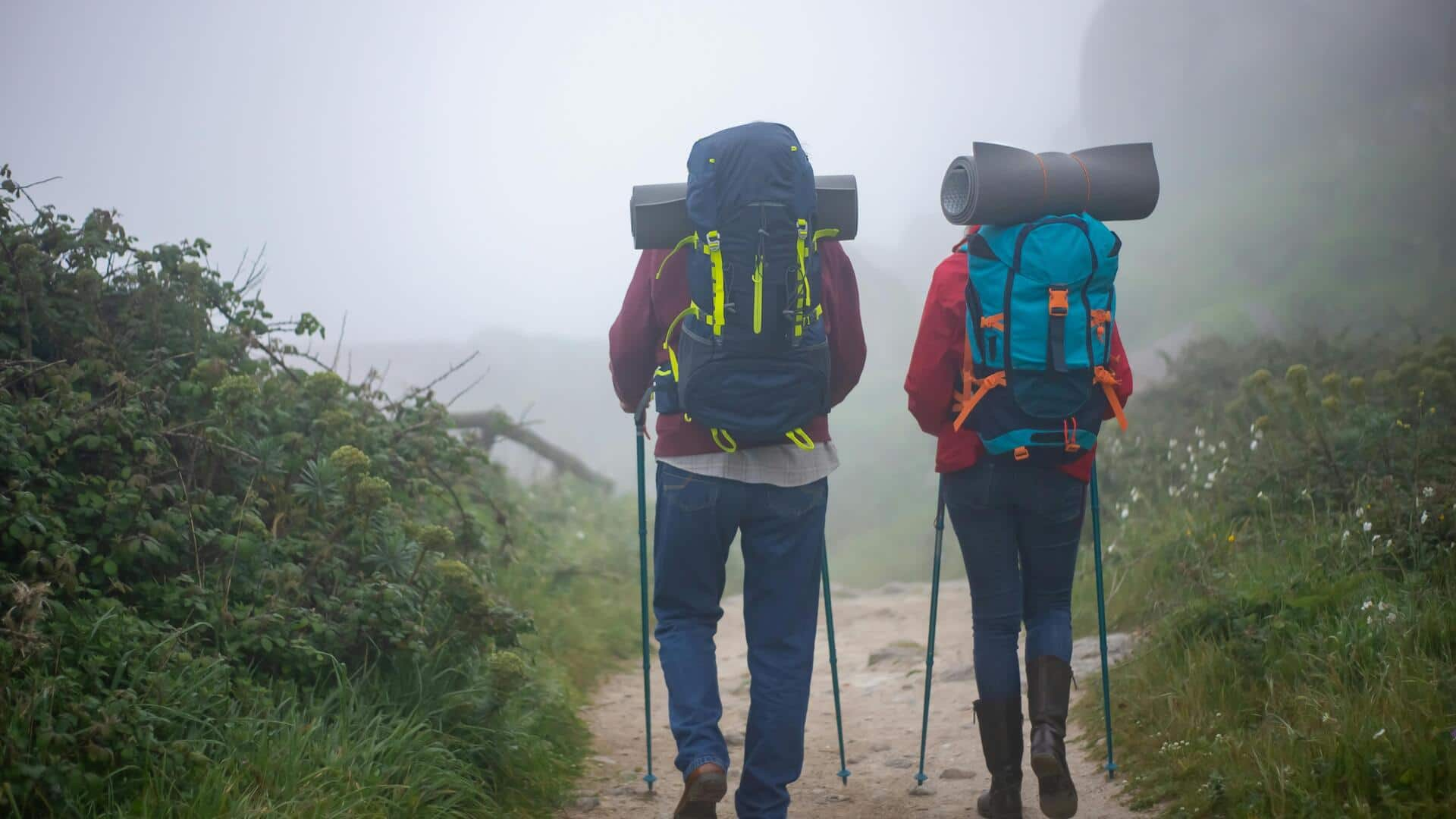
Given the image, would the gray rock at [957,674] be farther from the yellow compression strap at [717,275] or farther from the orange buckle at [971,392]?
the yellow compression strap at [717,275]

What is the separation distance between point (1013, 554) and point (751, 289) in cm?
140

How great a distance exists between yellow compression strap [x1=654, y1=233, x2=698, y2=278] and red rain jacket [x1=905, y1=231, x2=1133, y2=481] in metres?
0.90

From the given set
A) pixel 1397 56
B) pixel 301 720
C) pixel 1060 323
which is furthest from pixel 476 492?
pixel 1397 56

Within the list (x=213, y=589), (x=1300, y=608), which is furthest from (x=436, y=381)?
(x=1300, y=608)

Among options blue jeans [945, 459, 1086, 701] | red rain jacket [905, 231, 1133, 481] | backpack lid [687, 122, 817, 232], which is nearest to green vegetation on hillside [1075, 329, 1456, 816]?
blue jeans [945, 459, 1086, 701]

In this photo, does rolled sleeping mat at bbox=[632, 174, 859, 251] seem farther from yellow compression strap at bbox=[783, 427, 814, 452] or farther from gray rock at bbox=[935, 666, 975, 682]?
gray rock at bbox=[935, 666, 975, 682]

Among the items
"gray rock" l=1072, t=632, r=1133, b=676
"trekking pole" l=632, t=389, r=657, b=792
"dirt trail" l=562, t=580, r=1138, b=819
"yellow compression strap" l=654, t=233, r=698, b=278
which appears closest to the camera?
"yellow compression strap" l=654, t=233, r=698, b=278

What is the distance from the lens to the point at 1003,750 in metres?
3.80

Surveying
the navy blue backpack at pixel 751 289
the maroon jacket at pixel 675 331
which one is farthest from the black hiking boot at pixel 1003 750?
the navy blue backpack at pixel 751 289

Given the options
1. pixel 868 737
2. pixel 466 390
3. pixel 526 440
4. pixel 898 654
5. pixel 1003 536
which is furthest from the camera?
pixel 526 440

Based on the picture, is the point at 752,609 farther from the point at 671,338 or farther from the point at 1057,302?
the point at 1057,302

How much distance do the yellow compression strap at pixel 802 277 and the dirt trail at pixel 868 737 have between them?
81.3 inches

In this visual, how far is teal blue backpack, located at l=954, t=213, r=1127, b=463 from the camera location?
11.6ft

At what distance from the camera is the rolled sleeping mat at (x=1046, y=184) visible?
3586 millimetres
